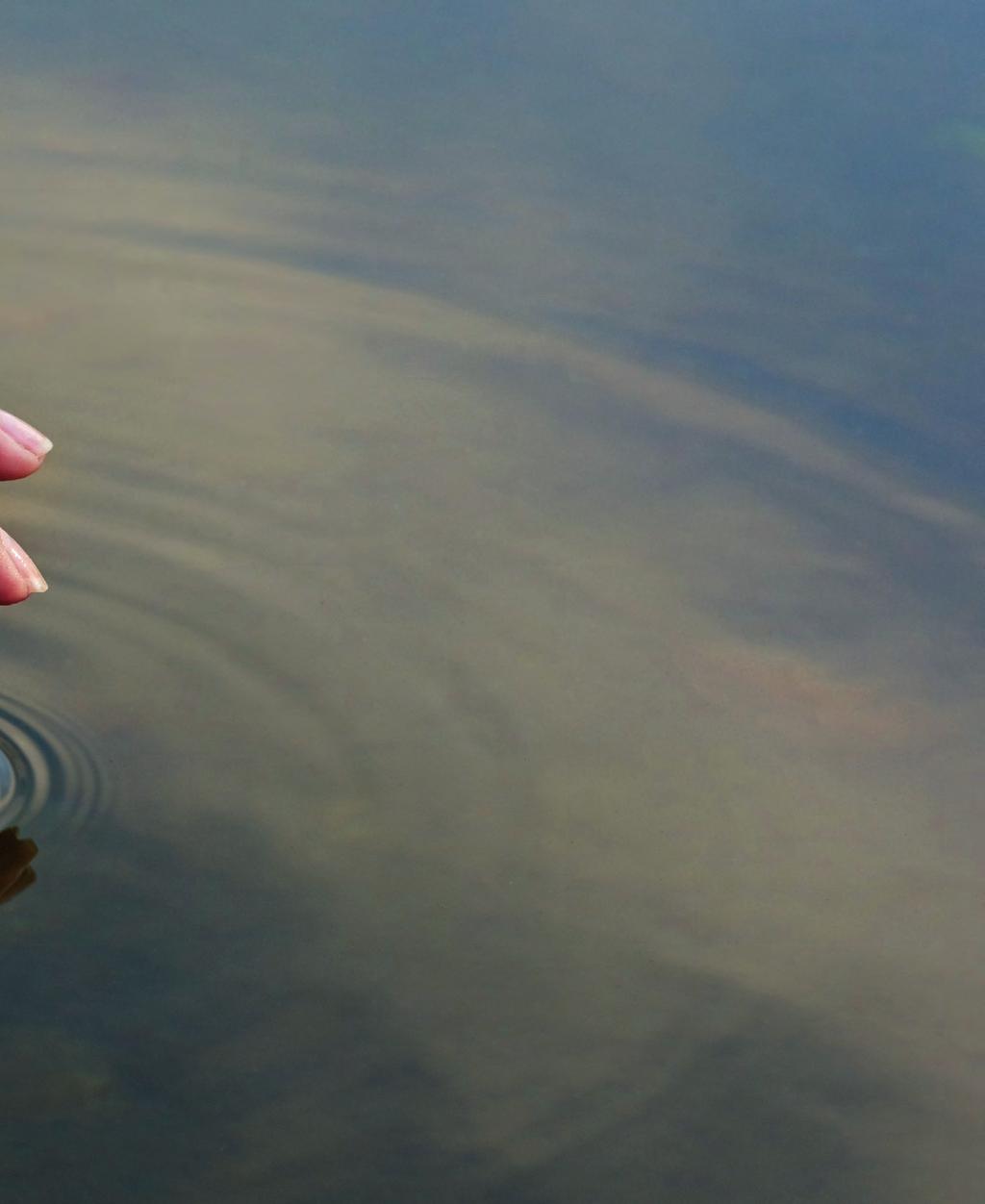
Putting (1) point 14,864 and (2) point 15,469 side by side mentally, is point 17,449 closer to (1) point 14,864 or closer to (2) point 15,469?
(2) point 15,469

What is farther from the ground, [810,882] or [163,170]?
[163,170]

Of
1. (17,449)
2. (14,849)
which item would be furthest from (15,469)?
(14,849)

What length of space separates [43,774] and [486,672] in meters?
0.16

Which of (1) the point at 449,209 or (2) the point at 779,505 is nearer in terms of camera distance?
(2) the point at 779,505

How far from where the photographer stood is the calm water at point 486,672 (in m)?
0.43

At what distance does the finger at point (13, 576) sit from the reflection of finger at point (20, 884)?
0.08 metres

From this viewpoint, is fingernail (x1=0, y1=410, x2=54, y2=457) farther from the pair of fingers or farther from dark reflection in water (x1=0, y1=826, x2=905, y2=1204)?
dark reflection in water (x1=0, y1=826, x2=905, y2=1204)

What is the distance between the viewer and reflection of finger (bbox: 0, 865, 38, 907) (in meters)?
0.47

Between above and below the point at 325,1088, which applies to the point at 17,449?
Result: above

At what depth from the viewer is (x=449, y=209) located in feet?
2.98

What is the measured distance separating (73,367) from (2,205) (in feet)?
0.56

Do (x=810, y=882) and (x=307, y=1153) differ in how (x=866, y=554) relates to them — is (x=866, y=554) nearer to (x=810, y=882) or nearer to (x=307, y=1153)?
(x=810, y=882)

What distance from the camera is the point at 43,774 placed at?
0.52 meters

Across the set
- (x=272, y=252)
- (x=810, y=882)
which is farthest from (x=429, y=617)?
(x=272, y=252)
